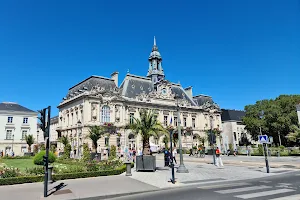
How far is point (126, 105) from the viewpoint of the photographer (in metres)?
52.1

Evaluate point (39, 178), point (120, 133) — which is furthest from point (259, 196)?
point (120, 133)

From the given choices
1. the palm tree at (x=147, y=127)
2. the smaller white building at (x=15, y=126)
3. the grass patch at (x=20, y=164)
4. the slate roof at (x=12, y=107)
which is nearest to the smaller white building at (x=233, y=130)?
the smaller white building at (x=15, y=126)

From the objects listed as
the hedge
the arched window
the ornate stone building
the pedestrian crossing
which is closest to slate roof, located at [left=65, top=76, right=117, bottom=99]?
the ornate stone building

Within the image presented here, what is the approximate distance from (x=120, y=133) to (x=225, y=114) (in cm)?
4202

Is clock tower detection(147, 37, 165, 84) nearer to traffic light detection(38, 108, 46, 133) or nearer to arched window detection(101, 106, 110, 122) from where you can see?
arched window detection(101, 106, 110, 122)

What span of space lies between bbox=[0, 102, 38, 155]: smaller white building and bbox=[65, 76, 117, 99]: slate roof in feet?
36.2

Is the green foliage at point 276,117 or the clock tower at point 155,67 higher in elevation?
the clock tower at point 155,67

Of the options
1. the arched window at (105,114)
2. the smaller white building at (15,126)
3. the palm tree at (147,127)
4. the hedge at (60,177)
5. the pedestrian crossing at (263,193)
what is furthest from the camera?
the smaller white building at (15,126)

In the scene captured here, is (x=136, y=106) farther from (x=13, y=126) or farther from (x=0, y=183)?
(x=0, y=183)

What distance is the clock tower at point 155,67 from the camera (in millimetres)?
62188

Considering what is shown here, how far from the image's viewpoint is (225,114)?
251ft

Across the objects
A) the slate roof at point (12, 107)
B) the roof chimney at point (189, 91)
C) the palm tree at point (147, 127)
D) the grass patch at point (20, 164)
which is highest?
the roof chimney at point (189, 91)

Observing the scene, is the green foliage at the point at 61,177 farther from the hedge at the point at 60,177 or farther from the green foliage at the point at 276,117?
the green foliage at the point at 276,117

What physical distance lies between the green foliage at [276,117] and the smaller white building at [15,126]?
5416 cm
